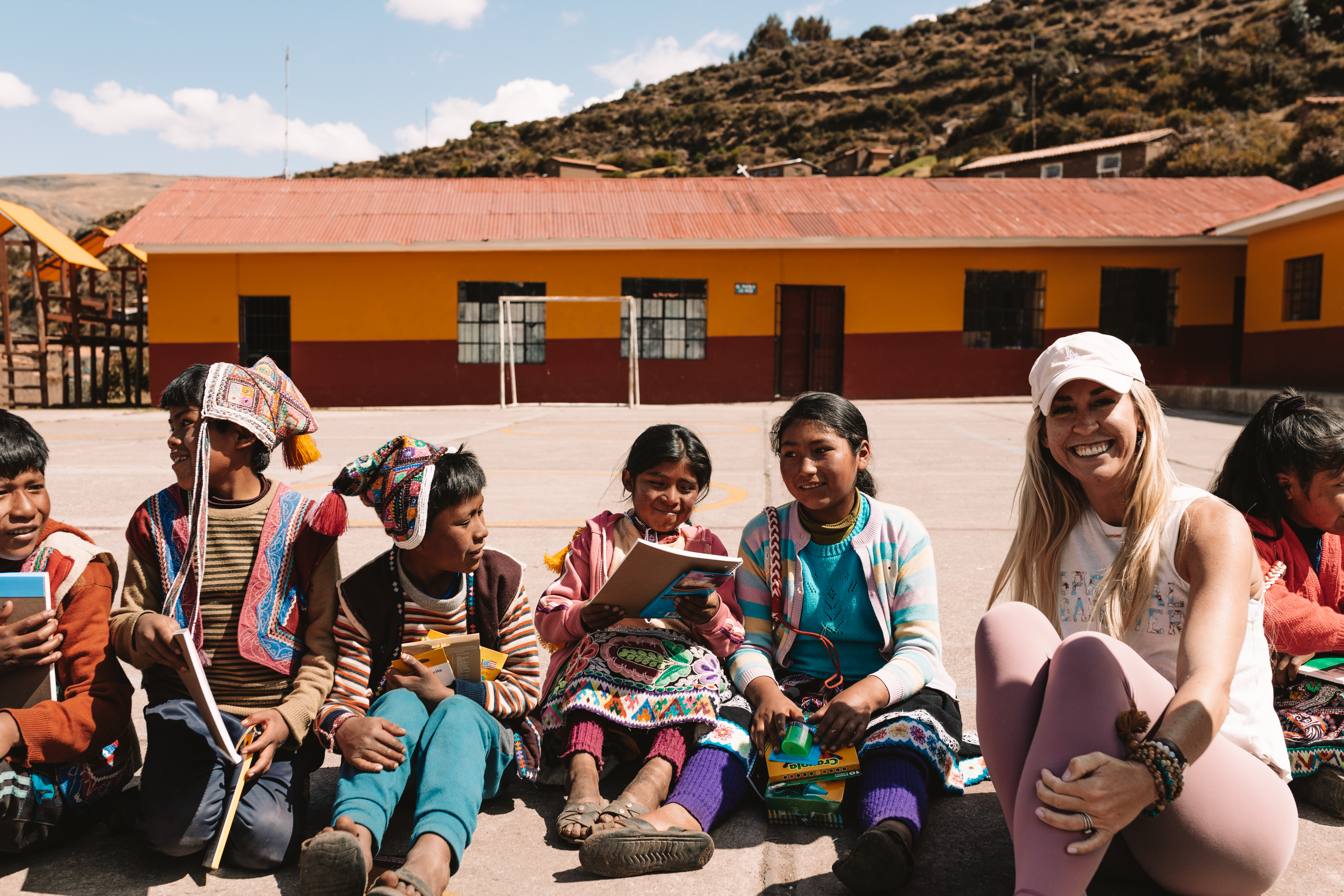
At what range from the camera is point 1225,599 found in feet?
6.53

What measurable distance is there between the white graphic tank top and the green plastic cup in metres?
0.69

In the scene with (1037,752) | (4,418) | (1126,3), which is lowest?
(1037,752)

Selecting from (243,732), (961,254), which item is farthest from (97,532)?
(961,254)

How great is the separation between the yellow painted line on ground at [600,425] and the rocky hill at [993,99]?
84.0 ft

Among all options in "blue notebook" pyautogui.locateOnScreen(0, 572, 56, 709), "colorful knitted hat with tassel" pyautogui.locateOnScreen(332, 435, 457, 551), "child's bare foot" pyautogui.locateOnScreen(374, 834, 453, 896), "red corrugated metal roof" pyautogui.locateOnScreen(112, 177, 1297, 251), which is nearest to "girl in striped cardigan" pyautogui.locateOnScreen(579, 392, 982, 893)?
"child's bare foot" pyautogui.locateOnScreen(374, 834, 453, 896)

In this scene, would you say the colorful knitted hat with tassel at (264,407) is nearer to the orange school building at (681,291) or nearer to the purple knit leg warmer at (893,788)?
the purple knit leg warmer at (893,788)

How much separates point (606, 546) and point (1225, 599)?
1642mm

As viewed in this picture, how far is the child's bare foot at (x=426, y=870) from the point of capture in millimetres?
1960

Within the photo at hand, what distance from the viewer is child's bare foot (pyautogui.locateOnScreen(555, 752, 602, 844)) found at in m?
2.37

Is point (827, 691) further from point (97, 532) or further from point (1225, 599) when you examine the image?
point (97, 532)

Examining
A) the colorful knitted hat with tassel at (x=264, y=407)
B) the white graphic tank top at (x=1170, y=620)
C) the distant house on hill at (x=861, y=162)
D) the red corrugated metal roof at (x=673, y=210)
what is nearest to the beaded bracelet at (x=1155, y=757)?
the white graphic tank top at (x=1170, y=620)

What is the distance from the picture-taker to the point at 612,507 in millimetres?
6848

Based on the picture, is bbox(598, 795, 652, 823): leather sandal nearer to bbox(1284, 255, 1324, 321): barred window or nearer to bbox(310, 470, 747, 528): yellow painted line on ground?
bbox(310, 470, 747, 528): yellow painted line on ground

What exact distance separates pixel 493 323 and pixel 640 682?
17586mm
